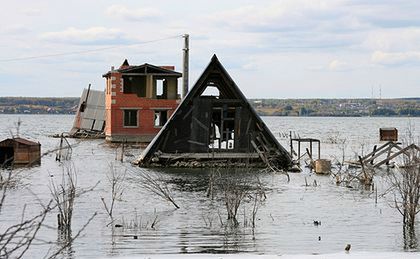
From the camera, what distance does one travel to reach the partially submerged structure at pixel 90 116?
7669cm

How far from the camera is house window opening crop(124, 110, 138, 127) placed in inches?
2453

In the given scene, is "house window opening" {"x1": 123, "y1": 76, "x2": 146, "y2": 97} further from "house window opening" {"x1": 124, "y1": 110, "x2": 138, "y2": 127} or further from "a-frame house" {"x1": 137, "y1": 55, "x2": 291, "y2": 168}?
"a-frame house" {"x1": 137, "y1": 55, "x2": 291, "y2": 168}

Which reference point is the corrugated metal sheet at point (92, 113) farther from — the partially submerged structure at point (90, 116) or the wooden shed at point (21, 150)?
the wooden shed at point (21, 150)

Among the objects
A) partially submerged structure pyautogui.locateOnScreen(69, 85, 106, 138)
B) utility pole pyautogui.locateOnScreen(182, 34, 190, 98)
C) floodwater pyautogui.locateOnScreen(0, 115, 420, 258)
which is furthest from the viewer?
partially submerged structure pyautogui.locateOnScreen(69, 85, 106, 138)

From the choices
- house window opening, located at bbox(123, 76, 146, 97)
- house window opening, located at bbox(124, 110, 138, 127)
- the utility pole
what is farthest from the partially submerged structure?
the utility pole

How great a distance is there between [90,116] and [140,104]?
705 inches

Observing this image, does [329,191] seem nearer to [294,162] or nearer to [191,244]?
[294,162]

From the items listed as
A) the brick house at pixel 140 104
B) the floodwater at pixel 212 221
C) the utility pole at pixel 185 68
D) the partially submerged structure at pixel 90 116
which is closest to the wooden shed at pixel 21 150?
the floodwater at pixel 212 221

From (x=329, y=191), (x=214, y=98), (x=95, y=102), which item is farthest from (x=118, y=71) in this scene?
(x=329, y=191)

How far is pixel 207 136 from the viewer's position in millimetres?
40938

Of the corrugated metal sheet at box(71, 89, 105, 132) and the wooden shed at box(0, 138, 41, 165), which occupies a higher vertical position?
the corrugated metal sheet at box(71, 89, 105, 132)

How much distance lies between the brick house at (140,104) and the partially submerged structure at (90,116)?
1311cm

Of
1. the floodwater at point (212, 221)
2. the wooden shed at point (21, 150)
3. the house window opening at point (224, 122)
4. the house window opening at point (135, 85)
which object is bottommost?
the floodwater at point (212, 221)

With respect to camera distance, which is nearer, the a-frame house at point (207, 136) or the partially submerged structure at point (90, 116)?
the a-frame house at point (207, 136)
